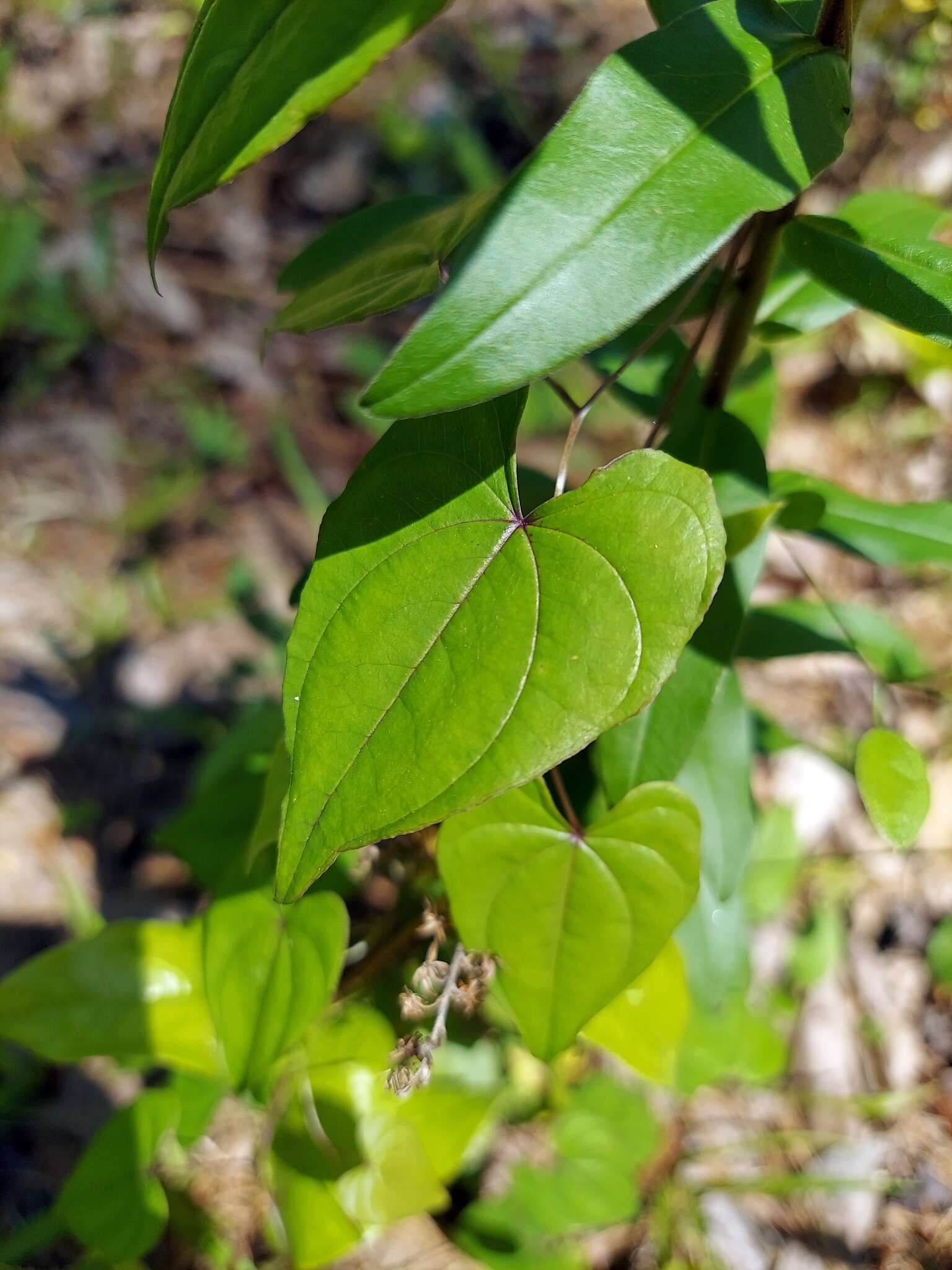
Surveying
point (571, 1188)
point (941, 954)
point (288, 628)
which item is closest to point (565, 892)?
point (571, 1188)

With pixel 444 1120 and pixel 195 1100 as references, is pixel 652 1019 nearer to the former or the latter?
pixel 444 1120

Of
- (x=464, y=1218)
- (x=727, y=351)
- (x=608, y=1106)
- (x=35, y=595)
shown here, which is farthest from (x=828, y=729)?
(x=35, y=595)

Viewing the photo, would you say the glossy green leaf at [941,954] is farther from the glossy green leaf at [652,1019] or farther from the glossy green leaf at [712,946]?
the glossy green leaf at [652,1019]

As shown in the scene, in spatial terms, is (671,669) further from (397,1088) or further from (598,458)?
(598,458)

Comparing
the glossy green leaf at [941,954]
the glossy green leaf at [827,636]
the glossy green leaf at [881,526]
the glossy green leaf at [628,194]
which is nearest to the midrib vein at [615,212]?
the glossy green leaf at [628,194]

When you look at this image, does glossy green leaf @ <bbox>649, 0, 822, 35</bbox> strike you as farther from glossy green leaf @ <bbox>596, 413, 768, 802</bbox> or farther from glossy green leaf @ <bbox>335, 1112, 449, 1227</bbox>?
glossy green leaf @ <bbox>335, 1112, 449, 1227</bbox>

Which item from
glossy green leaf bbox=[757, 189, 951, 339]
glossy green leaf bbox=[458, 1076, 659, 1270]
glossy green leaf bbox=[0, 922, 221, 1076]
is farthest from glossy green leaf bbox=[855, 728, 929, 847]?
glossy green leaf bbox=[458, 1076, 659, 1270]
